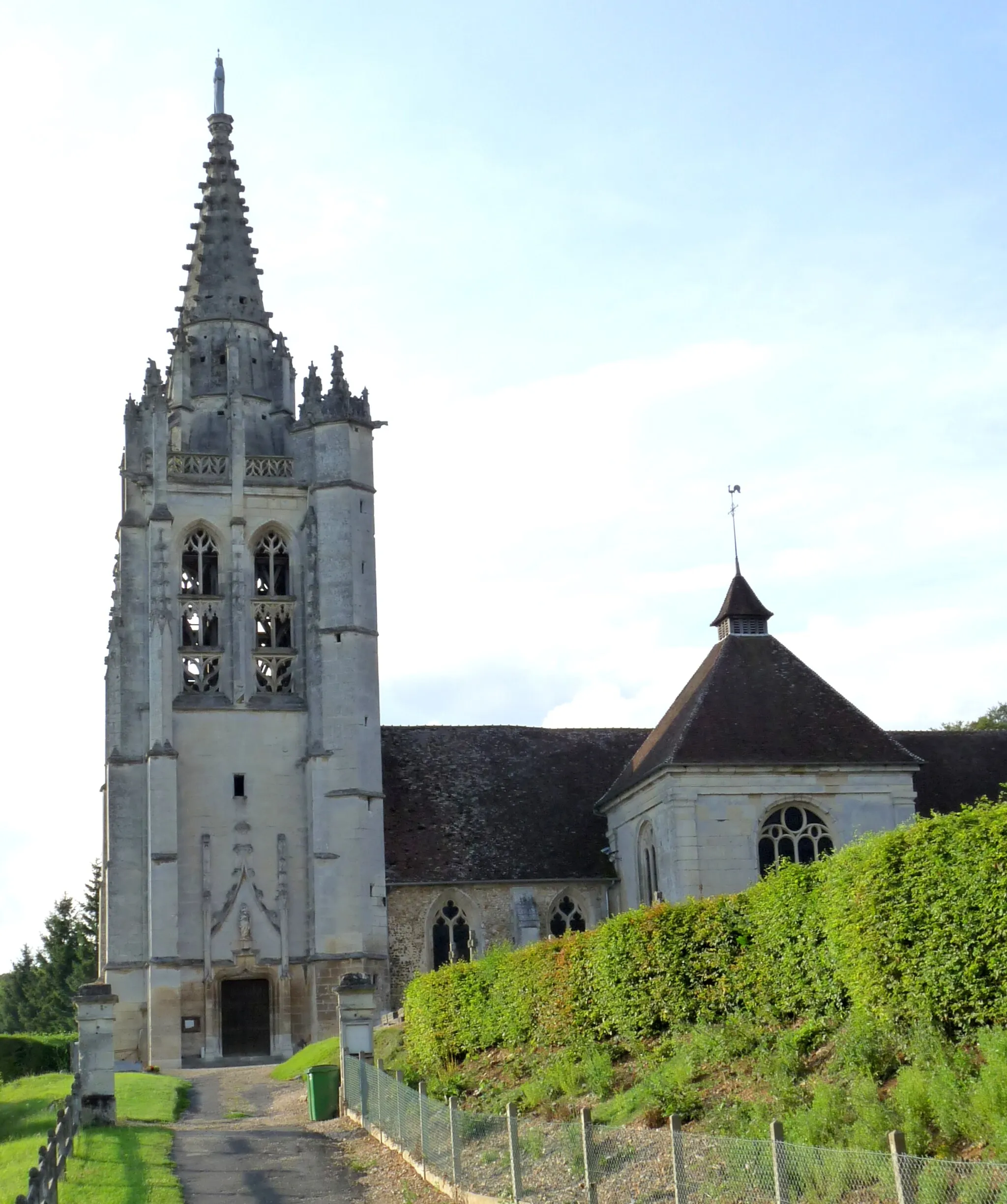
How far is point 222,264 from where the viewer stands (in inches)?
1954

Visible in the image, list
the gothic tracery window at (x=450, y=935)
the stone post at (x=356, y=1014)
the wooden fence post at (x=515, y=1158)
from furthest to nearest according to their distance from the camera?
1. the gothic tracery window at (x=450, y=935)
2. the stone post at (x=356, y=1014)
3. the wooden fence post at (x=515, y=1158)

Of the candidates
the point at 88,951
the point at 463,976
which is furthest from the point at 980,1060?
the point at 88,951

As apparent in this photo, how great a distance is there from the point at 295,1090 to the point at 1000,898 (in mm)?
20727

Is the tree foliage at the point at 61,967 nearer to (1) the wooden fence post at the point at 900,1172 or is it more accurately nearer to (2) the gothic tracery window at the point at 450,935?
(2) the gothic tracery window at the point at 450,935

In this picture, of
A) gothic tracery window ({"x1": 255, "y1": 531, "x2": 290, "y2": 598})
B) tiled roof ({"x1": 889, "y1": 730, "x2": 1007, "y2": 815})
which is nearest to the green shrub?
tiled roof ({"x1": 889, "y1": 730, "x2": 1007, "y2": 815})

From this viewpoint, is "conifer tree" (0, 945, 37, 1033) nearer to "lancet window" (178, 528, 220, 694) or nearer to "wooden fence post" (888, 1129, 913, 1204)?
"lancet window" (178, 528, 220, 694)

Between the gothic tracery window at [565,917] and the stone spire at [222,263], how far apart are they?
2085 centimetres

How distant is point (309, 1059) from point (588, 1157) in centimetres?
2206

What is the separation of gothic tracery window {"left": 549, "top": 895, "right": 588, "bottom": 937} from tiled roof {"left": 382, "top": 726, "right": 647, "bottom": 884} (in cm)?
89

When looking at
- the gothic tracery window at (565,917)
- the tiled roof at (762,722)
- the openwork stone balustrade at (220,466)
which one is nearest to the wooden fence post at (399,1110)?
the tiled roof at (762,722)

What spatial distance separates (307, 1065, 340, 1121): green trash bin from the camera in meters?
25.2

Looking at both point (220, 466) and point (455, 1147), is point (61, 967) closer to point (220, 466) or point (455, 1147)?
point (220, 466)

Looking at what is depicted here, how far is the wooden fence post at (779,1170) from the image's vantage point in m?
11.0

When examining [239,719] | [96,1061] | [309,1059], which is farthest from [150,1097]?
[239,719]
